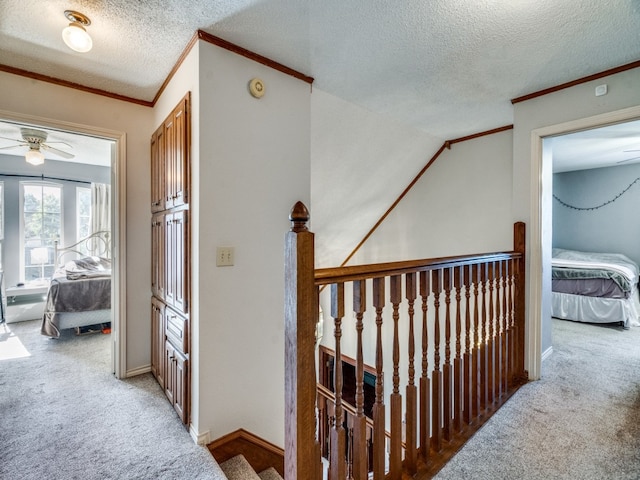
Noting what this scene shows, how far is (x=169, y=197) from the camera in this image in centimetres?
215

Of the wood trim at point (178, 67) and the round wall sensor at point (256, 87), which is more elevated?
the wood trim at point (178, 67)

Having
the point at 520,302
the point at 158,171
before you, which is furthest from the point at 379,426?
the point at 158,171

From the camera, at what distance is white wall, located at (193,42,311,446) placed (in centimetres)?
177

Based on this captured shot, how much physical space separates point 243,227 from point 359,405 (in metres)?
1.23

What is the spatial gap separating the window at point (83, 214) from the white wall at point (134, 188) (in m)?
3.43

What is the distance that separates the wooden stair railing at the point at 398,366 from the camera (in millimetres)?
1024

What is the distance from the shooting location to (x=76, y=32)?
1.57 m

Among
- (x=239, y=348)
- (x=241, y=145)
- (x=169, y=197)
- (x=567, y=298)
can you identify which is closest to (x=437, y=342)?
(x=239, y=348)

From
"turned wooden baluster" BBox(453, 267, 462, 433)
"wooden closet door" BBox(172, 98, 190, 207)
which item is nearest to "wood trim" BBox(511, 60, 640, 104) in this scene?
"turned wooden baluster" BBox(453, 267, 462, 433)

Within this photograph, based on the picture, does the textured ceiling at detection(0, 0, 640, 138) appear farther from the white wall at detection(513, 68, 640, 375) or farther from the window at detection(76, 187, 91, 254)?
the window at detection(76, 187, 91, 254)

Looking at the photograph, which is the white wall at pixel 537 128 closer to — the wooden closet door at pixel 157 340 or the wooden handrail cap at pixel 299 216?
the wooden handrail cap at pixel 299 216

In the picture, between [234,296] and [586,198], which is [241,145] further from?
[586,198]

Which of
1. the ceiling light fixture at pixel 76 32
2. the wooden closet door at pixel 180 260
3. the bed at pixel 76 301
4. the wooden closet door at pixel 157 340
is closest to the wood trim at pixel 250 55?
the ceiling light fixture at pixel 76 32

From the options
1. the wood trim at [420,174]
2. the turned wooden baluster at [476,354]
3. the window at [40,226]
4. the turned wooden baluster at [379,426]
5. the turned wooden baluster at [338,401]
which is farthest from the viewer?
the window at [40,226]
